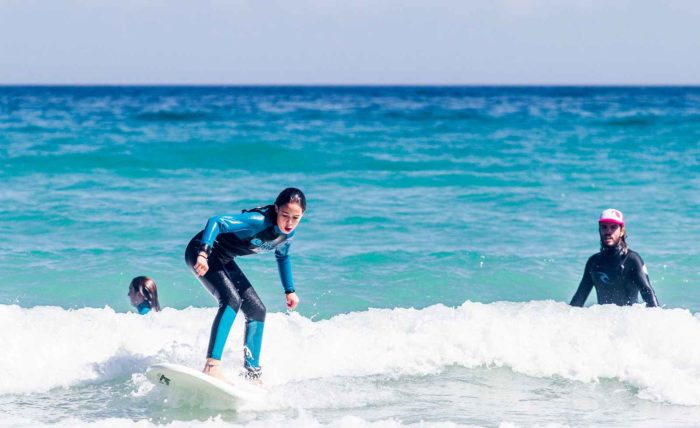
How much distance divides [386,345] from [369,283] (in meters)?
3.61

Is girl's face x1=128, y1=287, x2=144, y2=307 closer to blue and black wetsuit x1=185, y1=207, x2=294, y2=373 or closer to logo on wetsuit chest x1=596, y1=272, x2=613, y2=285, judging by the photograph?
blue and black wetsuit x1=185, y1=207, x2=294, y2=373

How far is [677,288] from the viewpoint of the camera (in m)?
10.9

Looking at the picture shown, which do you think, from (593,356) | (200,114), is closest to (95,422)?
(593,356)

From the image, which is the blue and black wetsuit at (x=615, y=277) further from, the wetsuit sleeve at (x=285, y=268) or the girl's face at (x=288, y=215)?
the girl's face at (x=288, y=215)

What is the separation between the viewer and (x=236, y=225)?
6.06 m

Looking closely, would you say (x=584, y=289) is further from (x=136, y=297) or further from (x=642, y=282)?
(x=136, y=297)

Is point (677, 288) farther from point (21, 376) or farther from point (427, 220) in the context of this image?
point (21, 376)

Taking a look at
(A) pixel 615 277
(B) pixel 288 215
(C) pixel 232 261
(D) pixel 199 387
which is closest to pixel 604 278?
(A) pixel 615 277

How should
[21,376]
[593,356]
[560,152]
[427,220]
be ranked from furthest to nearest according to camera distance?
[560,152] → [427,220] → [593,356] → [21,376]

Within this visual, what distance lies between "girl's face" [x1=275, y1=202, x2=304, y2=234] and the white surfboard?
1.09m

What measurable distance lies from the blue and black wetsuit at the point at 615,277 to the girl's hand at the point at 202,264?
351 cm

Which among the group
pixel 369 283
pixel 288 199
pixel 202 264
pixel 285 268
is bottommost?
pixel 369 283

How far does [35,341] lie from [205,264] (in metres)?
2.28

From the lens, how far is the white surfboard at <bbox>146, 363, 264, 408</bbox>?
19.2 feet
